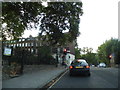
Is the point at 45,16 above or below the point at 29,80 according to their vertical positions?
above

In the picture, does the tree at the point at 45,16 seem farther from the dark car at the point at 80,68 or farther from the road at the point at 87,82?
the road at the point at 87,82

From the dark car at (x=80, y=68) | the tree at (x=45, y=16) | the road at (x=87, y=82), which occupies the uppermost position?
the tree at (x=45, y=16)

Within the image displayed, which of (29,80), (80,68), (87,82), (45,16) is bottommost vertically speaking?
(87,82)

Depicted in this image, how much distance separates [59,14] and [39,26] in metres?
4.37

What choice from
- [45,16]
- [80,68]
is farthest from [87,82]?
[45,16]

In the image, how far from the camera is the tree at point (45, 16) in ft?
44.8

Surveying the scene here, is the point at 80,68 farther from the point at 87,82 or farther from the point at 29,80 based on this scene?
the point at 29,80

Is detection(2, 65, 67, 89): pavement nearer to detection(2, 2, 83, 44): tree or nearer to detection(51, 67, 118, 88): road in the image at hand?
detection(51, 67, 118, 88): road

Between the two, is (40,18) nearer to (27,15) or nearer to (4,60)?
(27,15)

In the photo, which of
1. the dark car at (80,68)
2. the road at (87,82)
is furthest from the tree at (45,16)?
the road at (87,82)

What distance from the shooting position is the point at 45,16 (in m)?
16.7

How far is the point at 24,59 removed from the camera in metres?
16.1

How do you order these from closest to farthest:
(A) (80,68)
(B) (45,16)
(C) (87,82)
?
(C) (87,82), (A) (80,68), (B) (45,16)

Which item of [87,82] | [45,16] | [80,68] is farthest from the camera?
[45,16]
